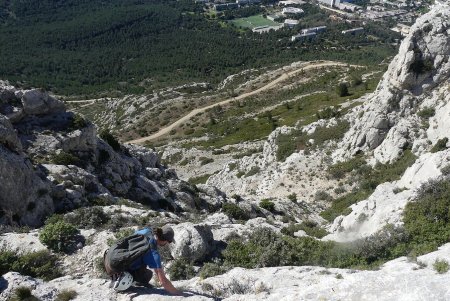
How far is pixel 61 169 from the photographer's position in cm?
2812

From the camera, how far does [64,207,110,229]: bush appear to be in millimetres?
21531

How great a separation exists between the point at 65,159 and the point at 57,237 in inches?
526

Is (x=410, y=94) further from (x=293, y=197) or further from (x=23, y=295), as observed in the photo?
(x=23, y=295)

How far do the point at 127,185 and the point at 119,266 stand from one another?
23154mm

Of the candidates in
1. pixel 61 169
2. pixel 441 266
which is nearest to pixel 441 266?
pixel 441 266

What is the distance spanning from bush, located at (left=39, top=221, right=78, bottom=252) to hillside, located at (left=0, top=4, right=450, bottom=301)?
52 millimetres

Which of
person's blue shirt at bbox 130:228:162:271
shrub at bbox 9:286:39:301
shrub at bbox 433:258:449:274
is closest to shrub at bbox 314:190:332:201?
shrub at bbox 433:258:449:274

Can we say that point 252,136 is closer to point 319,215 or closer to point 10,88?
point 319,215

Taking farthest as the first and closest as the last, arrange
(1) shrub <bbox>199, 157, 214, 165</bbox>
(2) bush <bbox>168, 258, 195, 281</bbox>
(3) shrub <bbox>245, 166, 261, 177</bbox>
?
(1) shrub <bbox>199, 157, 214, 165</bbox> < (3) shrub <bbox>245, 166, 261, 177</bbox> < (2) bush <bbox>168, 258, 195, 281</bbox>

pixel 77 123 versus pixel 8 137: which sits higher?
pixel 8 137

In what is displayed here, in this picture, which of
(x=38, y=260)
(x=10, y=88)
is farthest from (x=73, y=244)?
(x=10, y=88)

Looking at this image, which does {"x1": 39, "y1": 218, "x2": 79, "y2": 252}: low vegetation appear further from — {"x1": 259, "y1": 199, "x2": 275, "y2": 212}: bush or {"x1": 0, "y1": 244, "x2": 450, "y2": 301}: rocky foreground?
{"x1": 259, "y1": 199, "x2": 275, "y2": 212}: bush

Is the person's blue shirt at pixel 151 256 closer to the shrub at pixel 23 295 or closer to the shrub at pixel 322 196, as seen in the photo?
the shrub at pixel 23 295

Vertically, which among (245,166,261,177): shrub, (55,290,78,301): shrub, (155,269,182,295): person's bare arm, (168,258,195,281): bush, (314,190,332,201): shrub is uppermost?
(155,269,182,295): person's bare arm
